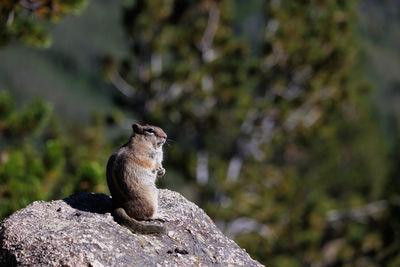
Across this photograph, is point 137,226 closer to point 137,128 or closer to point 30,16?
point 137,128

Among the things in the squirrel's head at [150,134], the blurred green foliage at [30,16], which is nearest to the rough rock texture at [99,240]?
the squirrel's head at [150,134]

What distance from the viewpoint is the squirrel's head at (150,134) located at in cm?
614

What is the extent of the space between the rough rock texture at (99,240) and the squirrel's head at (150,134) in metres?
0.75

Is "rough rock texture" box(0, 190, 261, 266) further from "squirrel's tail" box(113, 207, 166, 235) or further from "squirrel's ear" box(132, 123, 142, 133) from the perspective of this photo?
"squirrel's ear" box(132, 123, 142, 133)

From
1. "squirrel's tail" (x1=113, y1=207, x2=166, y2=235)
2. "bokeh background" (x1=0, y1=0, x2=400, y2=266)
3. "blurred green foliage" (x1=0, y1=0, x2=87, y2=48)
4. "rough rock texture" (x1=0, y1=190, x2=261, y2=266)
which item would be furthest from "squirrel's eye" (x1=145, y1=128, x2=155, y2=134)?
"bokeh background" (x1=0, y1=0, x2=400, y2=266)

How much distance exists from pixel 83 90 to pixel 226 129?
176749 mm

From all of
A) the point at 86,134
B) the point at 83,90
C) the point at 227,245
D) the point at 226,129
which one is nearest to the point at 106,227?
the point at 227,245

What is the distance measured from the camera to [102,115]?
2334cm

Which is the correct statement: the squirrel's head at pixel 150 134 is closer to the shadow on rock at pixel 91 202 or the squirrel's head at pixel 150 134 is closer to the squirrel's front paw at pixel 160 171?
the squirrel's front paw at pixel 160 171

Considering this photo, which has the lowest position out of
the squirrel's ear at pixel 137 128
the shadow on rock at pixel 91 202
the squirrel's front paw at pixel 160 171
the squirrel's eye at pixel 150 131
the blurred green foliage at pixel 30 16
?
the shadow on rock at pixel 91 202

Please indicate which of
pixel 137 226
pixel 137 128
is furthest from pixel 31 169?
pixel 137 226

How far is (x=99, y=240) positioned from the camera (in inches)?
198

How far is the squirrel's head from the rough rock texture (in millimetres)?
754

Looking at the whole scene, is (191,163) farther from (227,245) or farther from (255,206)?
(227,245)
